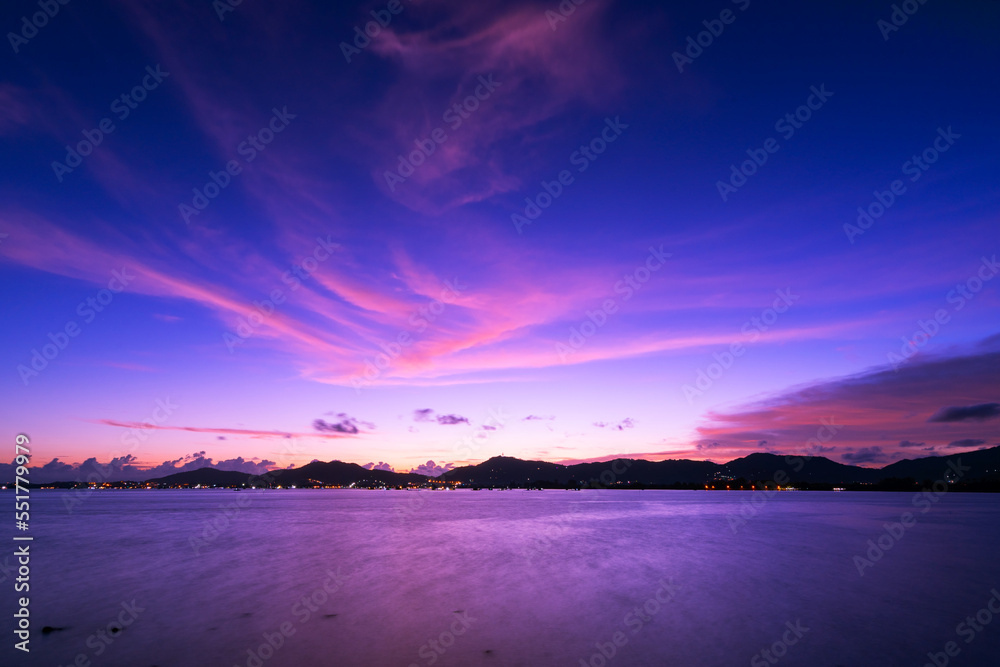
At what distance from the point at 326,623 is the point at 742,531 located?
141 feet

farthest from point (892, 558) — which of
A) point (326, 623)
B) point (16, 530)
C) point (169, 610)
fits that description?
point (16, 530)

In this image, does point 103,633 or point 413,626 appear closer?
point 103,633

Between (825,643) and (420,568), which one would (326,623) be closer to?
(420,568)

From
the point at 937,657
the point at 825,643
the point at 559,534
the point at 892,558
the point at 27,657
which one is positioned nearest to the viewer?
the point at 27,657

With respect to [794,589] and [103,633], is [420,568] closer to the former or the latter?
[103,633]

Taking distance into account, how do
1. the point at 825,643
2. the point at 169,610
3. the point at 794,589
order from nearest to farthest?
the point at 825,643
the point at 169,610
the point at 794,589

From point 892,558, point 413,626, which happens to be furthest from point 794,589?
point 413,626

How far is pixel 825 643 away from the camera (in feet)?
48.4

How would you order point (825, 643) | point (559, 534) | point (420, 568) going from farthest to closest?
point (559, 534), point (420, 568), point (825, 643)

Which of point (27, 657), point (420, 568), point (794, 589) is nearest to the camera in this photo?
point (27, 657)

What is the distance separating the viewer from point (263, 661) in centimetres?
1293

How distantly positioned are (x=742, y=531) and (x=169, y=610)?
46082mm

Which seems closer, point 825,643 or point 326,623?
point 825,643

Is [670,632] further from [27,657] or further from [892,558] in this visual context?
[892,558]
